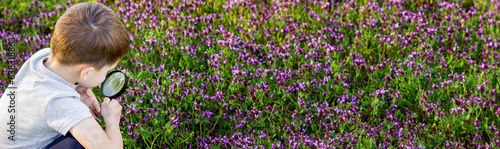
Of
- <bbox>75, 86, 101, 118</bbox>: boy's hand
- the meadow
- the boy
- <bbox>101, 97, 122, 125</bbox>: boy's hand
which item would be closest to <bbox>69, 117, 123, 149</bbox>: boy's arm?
the boy

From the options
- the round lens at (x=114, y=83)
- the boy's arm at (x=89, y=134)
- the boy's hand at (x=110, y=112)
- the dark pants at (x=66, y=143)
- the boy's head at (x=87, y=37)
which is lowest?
the dark pants at (x=66, y=143)

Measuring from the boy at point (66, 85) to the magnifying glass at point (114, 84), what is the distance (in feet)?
1.24

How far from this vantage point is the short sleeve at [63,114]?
2.71m

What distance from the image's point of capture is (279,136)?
4191 millimetres

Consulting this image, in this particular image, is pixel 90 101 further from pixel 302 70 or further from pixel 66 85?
pixel 302 70

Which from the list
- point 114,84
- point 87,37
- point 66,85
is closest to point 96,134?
point 66,85

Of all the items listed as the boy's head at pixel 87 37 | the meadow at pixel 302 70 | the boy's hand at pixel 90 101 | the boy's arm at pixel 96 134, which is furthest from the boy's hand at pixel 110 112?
the meadow at pixel 302 70

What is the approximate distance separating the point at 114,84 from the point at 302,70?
6.01 ft

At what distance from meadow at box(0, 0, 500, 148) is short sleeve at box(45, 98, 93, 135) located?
108 centimetres

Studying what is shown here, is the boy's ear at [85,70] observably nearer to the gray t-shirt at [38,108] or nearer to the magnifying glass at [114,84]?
the gray t-shirt at [38,108]

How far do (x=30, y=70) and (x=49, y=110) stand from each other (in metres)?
0.33

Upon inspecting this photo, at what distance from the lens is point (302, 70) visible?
15.2ft

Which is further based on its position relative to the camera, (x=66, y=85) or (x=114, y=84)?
(x=114, y=84)

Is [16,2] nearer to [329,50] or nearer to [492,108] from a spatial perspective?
[329,50]
